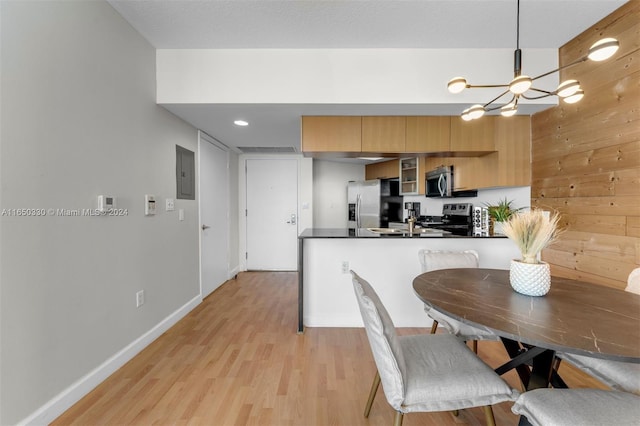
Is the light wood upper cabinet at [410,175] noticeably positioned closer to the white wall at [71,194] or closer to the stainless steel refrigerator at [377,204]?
the stainless steel refrigerator at [377,204]

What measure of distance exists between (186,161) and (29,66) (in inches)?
64.1

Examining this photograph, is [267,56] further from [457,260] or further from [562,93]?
[457,260]

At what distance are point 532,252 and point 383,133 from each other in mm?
1787

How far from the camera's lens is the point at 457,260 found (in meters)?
2.07

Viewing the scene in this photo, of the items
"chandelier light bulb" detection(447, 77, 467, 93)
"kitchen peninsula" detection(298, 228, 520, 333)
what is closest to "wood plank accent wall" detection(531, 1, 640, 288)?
"kitchen peninsula" detection(298, 228, 520, 333)

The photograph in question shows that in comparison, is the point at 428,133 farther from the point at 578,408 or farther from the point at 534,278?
the point at 578,408

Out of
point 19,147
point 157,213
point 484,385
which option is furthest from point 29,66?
point 484,385

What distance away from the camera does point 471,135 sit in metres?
2.77

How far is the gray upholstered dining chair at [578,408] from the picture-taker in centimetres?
88

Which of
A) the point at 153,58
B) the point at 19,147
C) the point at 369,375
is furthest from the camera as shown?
the point at 153,58

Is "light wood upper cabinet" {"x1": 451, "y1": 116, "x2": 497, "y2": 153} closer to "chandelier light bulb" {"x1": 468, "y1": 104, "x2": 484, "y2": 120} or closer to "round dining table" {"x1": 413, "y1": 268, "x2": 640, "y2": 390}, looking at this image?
"chandelier light bulb" {"x1": 468, "y1": 104, "x2": 484, "y2": 120}

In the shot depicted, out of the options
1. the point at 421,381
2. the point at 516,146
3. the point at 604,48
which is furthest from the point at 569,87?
the point at 421,381

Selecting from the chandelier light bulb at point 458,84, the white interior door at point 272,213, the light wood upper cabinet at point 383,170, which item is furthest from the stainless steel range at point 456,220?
the chandelier light bulb at point 458,84

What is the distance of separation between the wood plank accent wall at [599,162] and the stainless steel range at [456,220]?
3.91ft
